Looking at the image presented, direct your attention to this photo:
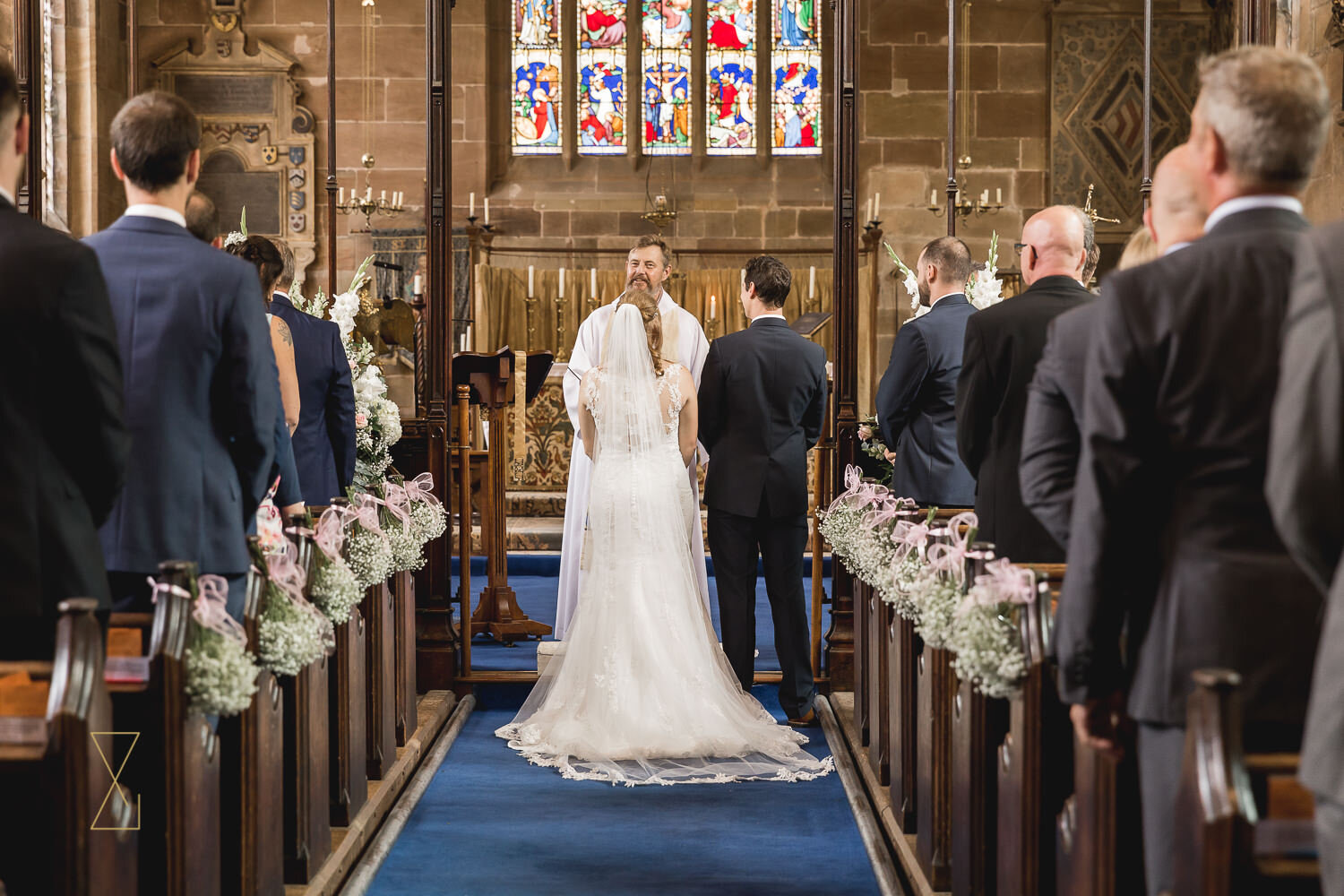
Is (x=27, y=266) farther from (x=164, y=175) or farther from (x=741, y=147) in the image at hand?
(x=741, y=147)

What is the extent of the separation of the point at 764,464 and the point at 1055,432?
2.66 metres

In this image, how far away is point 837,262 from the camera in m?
5.02

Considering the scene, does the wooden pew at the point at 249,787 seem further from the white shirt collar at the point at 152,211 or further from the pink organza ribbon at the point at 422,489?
the pink organza ribbon at the point at 422,489

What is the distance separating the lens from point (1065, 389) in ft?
6.56

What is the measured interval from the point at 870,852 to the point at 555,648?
1.65 meters

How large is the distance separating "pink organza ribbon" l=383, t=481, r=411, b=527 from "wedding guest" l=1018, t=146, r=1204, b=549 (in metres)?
2.34

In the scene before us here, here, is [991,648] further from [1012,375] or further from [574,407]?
[574,407]

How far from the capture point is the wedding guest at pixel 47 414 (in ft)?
6.83

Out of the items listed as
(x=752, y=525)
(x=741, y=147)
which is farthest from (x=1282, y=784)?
(x=741, y=147)

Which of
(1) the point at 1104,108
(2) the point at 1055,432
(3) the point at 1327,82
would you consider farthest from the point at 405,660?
(1) the point at 1104,108

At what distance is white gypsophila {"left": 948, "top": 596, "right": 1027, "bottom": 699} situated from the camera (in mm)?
2291

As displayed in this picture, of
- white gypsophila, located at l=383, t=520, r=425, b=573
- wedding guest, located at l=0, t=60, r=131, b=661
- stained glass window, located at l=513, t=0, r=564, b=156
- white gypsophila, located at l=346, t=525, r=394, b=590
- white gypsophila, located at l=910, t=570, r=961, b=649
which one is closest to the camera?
wedding guest, located at l=0, t=60, r=131, b=661

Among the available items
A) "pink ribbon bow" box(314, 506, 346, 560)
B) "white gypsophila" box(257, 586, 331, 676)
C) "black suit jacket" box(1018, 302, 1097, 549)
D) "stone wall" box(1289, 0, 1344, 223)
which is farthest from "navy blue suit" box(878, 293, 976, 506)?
"stone wall" box(1289, 0, 1344, 223)

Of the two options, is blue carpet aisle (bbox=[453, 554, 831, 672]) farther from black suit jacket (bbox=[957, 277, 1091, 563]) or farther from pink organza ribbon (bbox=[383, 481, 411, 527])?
black suit jacket (bbox=[957, 277, 1091, 563])
